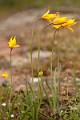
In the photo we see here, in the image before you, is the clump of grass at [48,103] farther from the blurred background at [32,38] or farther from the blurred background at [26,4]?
the blurred background at [26,4]

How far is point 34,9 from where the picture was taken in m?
11.9

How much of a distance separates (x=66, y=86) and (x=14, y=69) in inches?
67.6

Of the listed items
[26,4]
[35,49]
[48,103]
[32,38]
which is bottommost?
[26,4]

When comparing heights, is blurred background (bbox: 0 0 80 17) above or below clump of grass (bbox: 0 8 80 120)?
below

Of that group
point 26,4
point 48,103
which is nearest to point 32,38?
point 48,103

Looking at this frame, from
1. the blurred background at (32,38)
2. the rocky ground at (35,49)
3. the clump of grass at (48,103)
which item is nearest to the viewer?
the clump of grass at (48,103)

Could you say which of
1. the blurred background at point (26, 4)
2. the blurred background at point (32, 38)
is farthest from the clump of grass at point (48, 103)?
the blurred background at point (26, 4)

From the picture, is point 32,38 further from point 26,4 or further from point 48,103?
point 26,4

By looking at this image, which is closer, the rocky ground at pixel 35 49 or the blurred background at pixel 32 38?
the rocky ground at pixel 35 49

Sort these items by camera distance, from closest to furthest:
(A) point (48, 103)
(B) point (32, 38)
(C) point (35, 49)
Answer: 1. (B) point (32, 38)
2. (A) point (48, 103)
3. (C) point (35, 49)

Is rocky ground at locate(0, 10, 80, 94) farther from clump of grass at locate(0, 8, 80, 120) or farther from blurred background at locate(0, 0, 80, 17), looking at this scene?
blurred background at locate(0, 0, 80, 17)

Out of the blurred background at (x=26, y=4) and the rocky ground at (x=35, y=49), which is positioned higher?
the rocky ground at (x=35, y=49)

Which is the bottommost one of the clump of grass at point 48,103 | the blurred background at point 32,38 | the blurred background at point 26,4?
the blurred background at point 26,4

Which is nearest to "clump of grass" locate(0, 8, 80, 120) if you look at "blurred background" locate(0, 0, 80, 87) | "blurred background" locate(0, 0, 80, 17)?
"blurred background" locate(0, 0, 80, 87)
